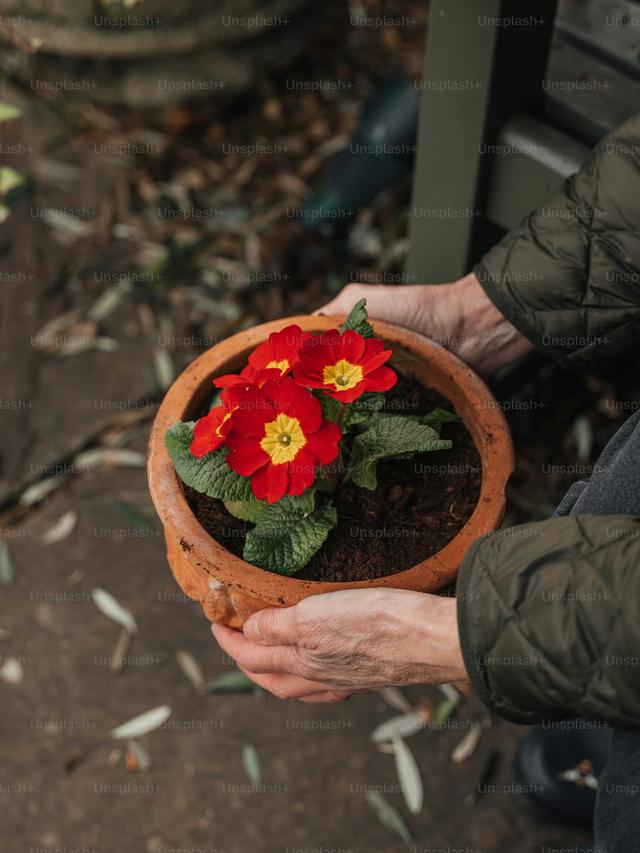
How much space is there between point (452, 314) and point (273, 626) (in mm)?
636

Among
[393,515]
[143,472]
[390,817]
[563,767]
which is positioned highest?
[393,515]

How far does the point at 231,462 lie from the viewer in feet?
4.10

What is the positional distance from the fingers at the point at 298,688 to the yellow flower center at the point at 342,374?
0.48 metres

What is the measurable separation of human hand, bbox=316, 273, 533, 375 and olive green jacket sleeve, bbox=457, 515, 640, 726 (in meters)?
0.54

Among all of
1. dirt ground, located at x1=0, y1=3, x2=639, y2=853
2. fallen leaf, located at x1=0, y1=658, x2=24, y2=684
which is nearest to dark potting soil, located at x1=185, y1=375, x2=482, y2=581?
dirt ground, located at x1=0, y1=3, x2=639, y2=853

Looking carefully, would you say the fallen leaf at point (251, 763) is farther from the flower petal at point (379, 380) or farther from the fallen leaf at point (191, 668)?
the flower petal at point (379, 380)

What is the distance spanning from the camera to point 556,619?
1113 mm

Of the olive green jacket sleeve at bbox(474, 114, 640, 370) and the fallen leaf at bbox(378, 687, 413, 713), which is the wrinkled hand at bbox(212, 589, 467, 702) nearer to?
the olive green jacket sleeve at bbox(474, 114, 640, 370)

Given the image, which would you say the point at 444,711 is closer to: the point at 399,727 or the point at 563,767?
the point at 399,727

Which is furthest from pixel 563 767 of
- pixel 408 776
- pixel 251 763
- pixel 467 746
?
pixel 251 763

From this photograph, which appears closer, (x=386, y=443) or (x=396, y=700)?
(x=386, y=443)

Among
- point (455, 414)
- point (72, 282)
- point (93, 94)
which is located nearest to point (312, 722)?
point (455, 414)

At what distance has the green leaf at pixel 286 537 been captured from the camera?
1.37 m

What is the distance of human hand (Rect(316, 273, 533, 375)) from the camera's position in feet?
5.36
